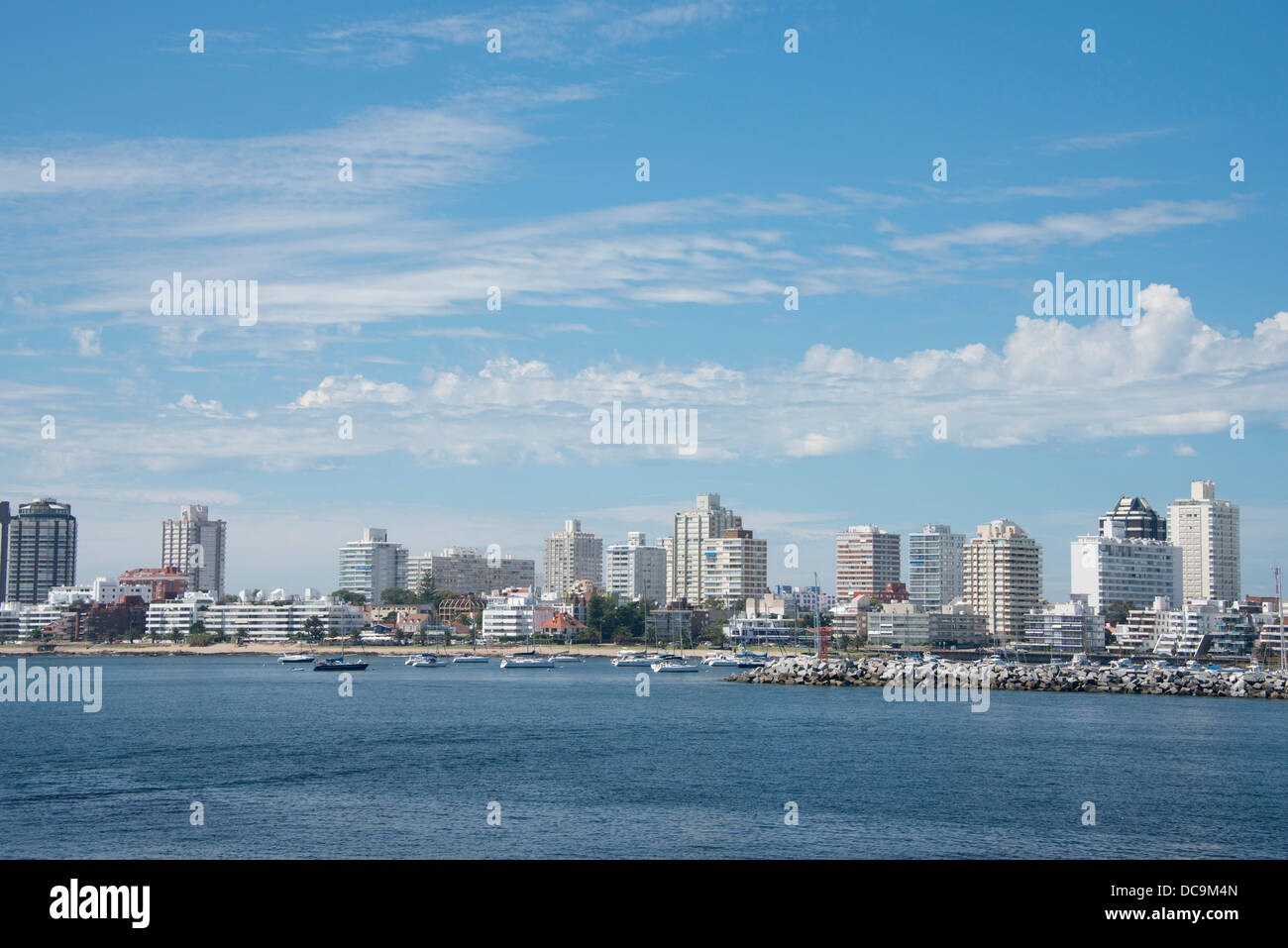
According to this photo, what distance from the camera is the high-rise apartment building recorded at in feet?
626

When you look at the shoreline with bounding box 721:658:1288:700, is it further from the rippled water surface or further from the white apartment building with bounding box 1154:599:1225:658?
the white apartment building with bounding box 1154:599:1225:658

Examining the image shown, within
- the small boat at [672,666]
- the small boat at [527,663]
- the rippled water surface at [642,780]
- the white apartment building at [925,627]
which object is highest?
the rippled water surface at [642,780]

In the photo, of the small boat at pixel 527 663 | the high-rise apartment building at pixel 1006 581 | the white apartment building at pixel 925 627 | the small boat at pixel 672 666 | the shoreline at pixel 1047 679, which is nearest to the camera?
the shoreline at pixel 1047 679

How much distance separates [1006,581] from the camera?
192500 millimetres

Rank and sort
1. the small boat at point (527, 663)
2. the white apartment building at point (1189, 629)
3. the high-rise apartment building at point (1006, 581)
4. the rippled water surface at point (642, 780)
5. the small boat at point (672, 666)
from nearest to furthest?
the rippled water surface at point (642, 780) < the small boat at point (672, 666) < the white apartment building at point (1189, 629) < the small boat at point (527, 663) < the high-rise apartment building at point (1006, 581)

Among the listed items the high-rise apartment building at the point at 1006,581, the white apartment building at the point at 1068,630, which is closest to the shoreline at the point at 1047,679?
the white apartment building at the point at 1068,630

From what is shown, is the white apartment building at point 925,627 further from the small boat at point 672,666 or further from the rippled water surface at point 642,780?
the rippled water surface at point 642,780

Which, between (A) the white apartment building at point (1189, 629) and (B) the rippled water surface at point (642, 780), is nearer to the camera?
(B) the rippled water surface at point (642, 780)

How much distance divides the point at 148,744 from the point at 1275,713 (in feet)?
226

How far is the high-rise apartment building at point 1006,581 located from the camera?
191m

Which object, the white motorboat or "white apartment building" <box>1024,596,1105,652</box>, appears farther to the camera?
"white apartment building" <box>1024,596,1105,652</box>

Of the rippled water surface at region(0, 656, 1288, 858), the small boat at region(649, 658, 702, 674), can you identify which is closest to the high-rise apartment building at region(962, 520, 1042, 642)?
the small boat at region(649, 658, 702, 674)

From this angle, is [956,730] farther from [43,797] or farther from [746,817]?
[43,797]

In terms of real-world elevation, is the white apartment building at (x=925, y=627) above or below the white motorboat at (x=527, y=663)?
above
